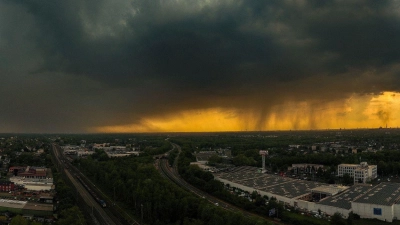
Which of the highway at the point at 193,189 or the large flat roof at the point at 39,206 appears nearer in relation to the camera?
the large flat roof at the point at 39,206

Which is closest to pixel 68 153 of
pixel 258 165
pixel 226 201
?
pixel 258 165

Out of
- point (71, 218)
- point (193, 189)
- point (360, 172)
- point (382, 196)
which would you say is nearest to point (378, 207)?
point (382, 196)

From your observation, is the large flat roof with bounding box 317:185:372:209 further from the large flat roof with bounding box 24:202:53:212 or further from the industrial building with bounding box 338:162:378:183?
the large flat roof with bounding box 24:202:53:212

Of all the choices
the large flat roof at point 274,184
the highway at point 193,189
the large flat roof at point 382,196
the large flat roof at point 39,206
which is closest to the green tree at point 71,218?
the large flat roof at point 39,206

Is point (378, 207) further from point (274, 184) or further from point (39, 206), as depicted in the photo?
point (39, 206)

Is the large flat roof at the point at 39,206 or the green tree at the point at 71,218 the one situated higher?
the green tree at the point at 71,218

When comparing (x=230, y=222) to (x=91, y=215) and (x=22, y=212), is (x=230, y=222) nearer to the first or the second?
(x=91, y=215)

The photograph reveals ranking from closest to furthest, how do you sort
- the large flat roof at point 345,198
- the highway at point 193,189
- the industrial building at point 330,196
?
the industrial building at point 330,196 < the large flat roof at point 345,198 < the highway at point 193,189

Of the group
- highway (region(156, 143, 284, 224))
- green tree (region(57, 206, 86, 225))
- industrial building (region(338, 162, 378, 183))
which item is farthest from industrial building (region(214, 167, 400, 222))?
green tree (region(57, 206, 86, 225))

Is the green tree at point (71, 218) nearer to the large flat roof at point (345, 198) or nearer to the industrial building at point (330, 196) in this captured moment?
the industrial building at point (330, 196)

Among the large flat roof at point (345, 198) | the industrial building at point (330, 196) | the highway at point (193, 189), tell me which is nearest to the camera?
the industrial building at point (330, 196)
